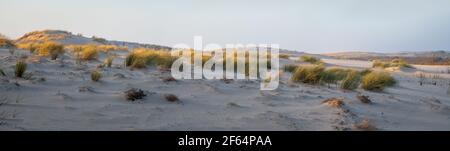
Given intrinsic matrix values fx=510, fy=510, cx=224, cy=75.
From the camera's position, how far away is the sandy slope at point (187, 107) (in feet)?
17.2

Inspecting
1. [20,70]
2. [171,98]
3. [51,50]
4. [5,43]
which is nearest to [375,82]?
[171,98]

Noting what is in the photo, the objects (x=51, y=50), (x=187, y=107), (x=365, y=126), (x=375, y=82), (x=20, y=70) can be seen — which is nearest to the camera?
(x=365, y=126)

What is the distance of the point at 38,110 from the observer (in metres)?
5.52

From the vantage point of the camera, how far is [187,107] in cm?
627

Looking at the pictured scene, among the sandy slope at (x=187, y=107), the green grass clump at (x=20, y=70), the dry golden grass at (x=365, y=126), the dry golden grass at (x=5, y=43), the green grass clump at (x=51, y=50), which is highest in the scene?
the dry golden grass at (x=5, y=43)

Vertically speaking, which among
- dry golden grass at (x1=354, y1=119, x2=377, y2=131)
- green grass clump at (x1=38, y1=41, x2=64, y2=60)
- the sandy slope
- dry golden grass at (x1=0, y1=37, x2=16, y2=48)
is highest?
dry golden grass at (x1=0, y1=37, x2=16, y2=48)

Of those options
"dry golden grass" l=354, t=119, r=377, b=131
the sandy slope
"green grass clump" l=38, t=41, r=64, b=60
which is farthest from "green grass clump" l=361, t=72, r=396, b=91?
"green grass clump" l=38, t=41, r=64, b=60

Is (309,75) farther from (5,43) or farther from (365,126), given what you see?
(5,43)

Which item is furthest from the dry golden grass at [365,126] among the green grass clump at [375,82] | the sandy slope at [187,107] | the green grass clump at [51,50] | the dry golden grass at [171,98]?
the green grass clump at [51,50]

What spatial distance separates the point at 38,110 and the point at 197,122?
1.73m

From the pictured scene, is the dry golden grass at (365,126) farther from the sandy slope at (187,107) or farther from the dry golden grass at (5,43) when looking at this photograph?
the dry golden grass at (5,43)

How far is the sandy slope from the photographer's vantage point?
5254mm

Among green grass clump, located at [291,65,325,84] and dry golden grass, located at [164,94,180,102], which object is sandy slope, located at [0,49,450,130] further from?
green grass clump, located at [291,65,325,84]
